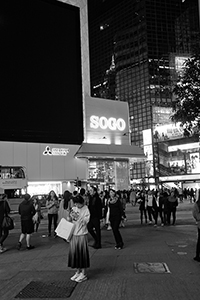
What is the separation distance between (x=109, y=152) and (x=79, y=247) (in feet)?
96.4

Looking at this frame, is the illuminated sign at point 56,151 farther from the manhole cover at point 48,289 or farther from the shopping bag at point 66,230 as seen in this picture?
the manhole cover at point 48,289

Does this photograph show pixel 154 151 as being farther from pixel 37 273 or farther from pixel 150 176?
pixel 37 273

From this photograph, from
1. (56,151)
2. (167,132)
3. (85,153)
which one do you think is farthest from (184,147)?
(56,151)

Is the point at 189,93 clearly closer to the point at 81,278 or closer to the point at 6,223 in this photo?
the point at 6,223

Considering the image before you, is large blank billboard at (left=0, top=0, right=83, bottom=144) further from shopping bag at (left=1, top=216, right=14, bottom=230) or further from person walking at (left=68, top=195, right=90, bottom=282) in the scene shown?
person walking at (left=68, top=195, right=90, bottom=282)

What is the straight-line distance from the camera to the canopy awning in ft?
113

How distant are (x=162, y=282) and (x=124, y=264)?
1563 mm

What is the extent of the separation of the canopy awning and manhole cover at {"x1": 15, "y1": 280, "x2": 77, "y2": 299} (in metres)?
28.5

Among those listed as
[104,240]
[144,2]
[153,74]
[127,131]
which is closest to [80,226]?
[104,240]

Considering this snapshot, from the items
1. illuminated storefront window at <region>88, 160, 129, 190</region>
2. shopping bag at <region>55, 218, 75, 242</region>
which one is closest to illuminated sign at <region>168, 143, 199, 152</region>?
illuminated storefront window at <region>88, 160, 129, 190</region>

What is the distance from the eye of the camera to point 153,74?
95.3m

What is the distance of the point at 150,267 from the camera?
6.59 m

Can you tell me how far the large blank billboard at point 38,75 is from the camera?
3375 cm

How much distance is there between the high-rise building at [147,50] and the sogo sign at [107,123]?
47.1 metres
